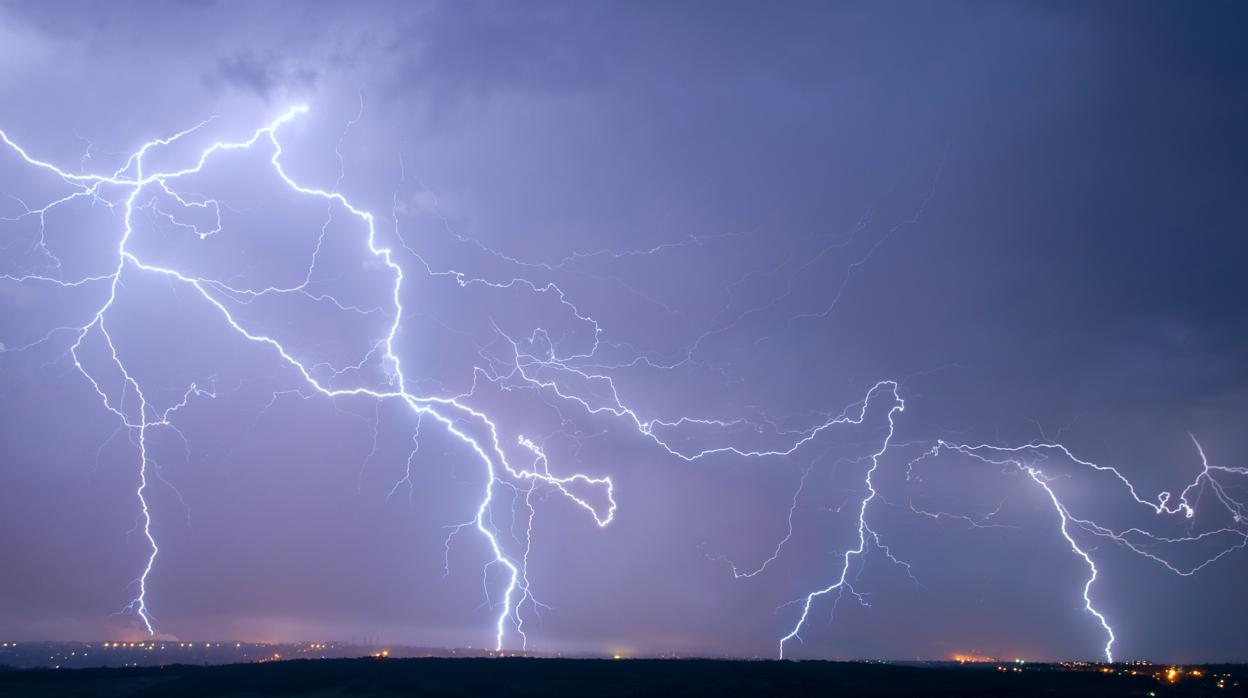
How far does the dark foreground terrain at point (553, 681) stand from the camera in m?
22.5

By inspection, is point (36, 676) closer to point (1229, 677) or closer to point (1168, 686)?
point (1168, 686)

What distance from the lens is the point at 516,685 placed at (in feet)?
75.9

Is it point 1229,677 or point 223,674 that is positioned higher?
point 223,674

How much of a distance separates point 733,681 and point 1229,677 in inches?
843

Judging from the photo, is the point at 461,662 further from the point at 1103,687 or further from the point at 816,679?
the point at 1103,687

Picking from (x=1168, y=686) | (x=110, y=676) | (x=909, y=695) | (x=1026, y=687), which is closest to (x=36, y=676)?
(x=110, y=676)

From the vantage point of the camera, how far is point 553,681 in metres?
23.7

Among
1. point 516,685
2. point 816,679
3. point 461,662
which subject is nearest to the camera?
point 516,685

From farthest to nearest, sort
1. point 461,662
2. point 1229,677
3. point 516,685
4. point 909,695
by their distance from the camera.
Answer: point 1229,677 → point 461,662 → point 516,685 → point 909,695

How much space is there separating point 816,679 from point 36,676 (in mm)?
24746

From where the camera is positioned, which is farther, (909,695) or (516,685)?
(516,685)

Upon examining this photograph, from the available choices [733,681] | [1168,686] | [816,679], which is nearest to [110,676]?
[733,681]

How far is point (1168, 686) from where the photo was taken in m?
25.6

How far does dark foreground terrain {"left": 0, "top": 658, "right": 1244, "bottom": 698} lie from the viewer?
22484mm
